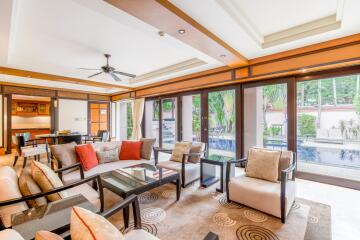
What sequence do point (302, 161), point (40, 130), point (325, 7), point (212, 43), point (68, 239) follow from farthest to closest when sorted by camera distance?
point (40, 130) → point (302, 161) → point (212, 43) → point (325, 7) → point (68, 239)

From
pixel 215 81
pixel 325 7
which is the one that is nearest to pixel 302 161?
pixel 215 81

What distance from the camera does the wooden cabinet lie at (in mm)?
8148

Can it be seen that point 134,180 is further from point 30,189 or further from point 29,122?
point 29,122

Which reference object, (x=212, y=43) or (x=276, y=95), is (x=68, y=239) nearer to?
(x=212, y=43)

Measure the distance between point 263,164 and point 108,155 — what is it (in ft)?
9.12

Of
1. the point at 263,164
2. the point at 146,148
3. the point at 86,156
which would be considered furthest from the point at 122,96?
the point at 263,164

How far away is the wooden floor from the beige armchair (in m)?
0.52

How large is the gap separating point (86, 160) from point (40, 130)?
747 centimetres

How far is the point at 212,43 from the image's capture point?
272cm

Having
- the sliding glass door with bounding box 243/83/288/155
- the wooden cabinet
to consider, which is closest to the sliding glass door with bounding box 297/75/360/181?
the sliding glass door with bounding box 243/83/288/155

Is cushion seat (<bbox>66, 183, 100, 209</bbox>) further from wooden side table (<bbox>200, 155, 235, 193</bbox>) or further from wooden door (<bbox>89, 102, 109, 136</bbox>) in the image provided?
wooden door (<bbox>89, 102, 109, 136</bbox>)

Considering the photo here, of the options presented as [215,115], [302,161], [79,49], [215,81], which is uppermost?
[79,49]

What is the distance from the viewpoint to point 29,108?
849cm

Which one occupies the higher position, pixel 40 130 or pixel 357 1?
pixel 357 1
